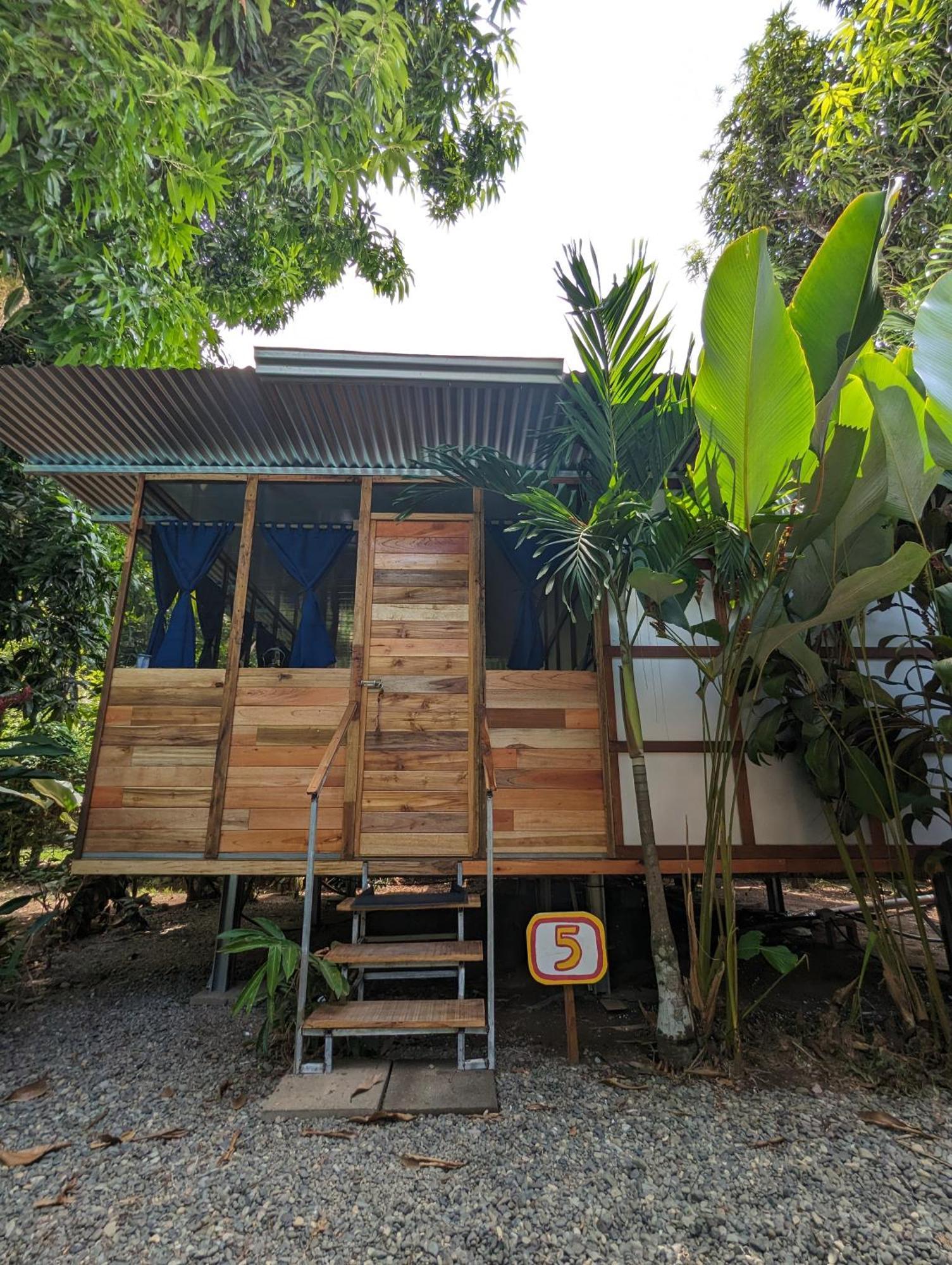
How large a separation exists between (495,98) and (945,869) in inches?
316

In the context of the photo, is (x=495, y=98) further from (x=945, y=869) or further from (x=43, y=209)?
(x=945, y=869)

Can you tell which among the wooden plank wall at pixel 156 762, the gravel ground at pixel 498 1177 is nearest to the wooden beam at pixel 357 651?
the wooden plank wall at pixel 156 762

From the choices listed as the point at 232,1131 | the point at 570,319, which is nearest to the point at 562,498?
the point at 570,319

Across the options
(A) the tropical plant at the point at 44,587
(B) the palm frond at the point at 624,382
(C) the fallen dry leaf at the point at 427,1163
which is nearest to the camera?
(C) the fallen dry leaf at the point at 427,1163

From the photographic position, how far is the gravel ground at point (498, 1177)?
5.39 feet

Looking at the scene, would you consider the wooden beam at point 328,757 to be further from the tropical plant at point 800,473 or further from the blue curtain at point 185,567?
the tropical plant at point 800,473

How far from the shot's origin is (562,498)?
4.29 meters

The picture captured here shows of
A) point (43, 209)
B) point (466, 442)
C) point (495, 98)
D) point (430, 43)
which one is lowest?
point (466, 442)

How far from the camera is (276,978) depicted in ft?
8.66

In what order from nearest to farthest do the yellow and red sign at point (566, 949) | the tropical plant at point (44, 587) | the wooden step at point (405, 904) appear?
the yellow and red sign at point (566, 949) → the wooden step at point (405, 904) → the tropical plant at point (44, 587)

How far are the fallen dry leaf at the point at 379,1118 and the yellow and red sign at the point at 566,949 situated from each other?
703mm

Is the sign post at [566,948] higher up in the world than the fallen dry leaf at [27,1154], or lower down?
higher up

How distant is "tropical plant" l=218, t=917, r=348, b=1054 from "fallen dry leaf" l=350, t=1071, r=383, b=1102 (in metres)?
0.33

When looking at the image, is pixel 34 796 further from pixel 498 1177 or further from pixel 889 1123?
pixel 889 1123
